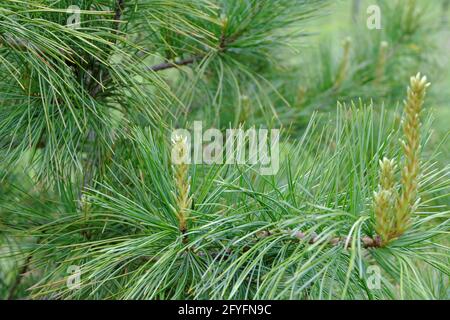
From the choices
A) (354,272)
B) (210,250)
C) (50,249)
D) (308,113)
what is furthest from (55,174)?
(308,113)

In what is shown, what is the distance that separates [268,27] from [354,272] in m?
0.32

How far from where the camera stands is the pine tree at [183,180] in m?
0.41

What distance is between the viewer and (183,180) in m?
0.43

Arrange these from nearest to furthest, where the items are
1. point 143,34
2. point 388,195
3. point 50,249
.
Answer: point 388,195, point 50,249, point 143,34

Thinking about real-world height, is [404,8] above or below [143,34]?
above

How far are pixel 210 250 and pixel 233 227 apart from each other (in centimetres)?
4

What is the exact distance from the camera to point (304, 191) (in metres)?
0.47

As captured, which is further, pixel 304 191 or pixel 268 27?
pixel 268 27

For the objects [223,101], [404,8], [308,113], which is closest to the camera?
[223,101]

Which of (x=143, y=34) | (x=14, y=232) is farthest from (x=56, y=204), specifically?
(x=143, y=34)

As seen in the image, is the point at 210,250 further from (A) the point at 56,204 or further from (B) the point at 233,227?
(A) the point at 56,204

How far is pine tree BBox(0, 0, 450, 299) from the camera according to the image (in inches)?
16.2
